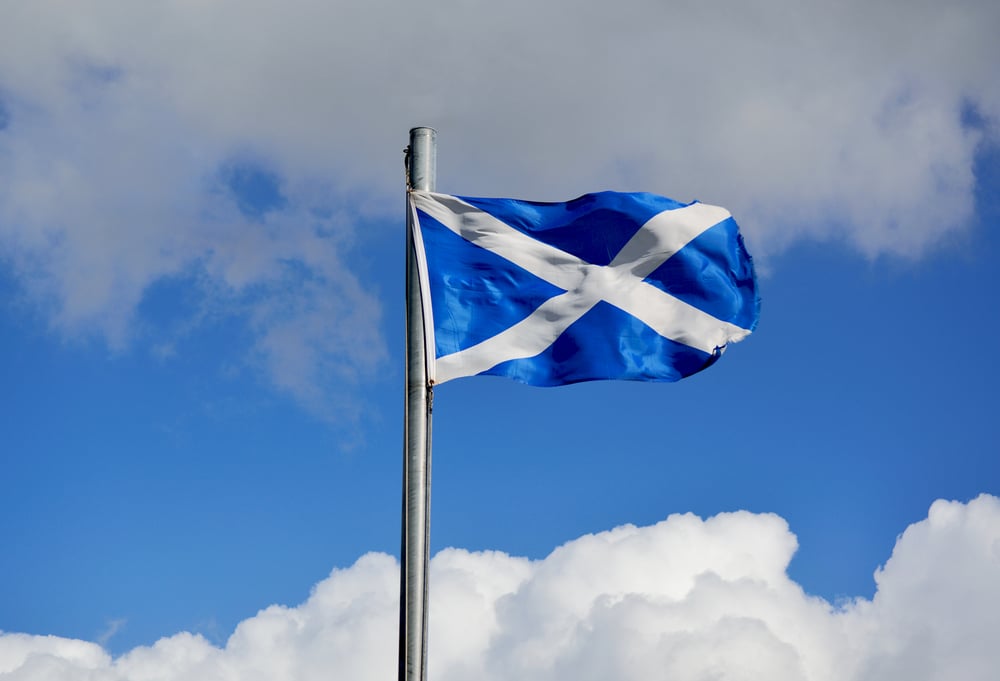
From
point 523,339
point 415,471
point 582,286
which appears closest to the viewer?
point 415,471

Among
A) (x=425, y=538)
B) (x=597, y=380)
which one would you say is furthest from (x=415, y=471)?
(x=597, y=380)

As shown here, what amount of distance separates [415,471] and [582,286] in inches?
234

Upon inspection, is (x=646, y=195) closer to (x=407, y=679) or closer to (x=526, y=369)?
(x=526, y=369)

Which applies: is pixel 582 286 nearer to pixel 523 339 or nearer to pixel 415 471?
pixel 523 339

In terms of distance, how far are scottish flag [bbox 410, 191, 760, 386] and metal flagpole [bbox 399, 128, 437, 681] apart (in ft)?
1.42

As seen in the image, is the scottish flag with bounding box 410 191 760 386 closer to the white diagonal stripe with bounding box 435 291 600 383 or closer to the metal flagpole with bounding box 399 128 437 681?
the white diagonal stripe with bounding box 435 291 600 383

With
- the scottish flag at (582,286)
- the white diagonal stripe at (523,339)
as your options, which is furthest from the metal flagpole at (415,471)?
the white diagonal stripe at (523,339)

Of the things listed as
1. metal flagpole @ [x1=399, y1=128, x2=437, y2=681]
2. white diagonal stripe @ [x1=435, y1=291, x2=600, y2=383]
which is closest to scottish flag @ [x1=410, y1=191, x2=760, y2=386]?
white diagonal stripe @ [x1=435, y1=291, x2=600, y2=383]

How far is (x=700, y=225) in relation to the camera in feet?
79.5

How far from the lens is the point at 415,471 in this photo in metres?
18.6

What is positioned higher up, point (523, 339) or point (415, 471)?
point (523, 339)

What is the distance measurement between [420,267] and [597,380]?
12.4 ft

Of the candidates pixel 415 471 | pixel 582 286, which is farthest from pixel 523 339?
pixel 415 471

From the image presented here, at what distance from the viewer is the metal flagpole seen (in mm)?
17672
